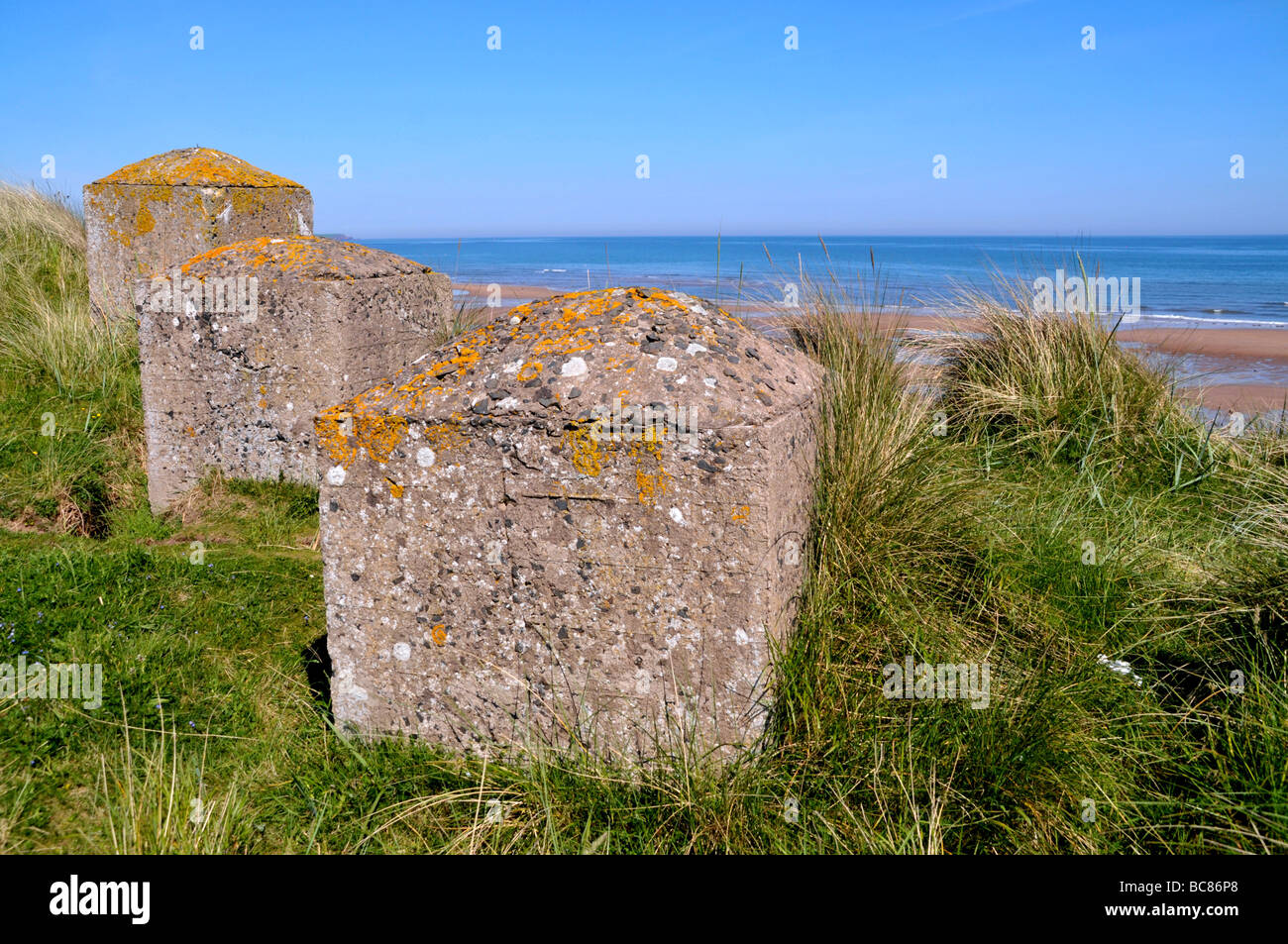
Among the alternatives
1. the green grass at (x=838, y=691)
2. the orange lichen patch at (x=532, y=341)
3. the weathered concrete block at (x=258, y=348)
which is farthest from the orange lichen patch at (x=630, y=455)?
the weathered concrete block at (x=258, y=348)

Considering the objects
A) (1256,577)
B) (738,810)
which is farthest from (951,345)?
(738,810)

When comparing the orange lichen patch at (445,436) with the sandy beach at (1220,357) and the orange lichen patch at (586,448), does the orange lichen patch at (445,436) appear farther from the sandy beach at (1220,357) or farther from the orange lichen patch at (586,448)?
the sandy beach at (1220,357)

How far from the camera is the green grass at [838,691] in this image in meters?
2.06

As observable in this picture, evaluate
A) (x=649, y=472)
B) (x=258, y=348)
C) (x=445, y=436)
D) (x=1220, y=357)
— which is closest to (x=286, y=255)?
(x=258, y=348)

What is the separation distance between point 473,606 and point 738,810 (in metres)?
0.86

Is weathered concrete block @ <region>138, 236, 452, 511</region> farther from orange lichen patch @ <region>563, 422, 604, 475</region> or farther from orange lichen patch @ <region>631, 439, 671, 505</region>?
orange lichen patch @ <region>631, 439, 671, 505</region>

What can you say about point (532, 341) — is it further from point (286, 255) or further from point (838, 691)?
point (286, 255)

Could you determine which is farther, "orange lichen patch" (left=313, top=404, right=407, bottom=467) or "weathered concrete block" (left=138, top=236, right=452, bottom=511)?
"weathered concrete block" (left=138, top=236, right=452, bottom=511)

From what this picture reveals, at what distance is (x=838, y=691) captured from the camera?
2393 millimetres

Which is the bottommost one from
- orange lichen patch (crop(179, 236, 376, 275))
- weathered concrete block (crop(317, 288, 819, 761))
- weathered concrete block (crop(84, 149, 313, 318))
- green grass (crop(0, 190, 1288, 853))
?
green grass (crop(0, 190, 1288, 853))

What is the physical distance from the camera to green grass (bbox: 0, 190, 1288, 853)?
2062 mm

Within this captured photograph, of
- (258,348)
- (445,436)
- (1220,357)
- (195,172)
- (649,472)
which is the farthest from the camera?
(1220,357)

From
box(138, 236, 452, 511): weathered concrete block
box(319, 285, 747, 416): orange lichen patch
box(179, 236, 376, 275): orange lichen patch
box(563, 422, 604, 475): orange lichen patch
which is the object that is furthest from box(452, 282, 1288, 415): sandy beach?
box(563, 422, 604, 475): orange lichen patch

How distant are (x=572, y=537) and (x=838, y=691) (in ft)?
2.82
